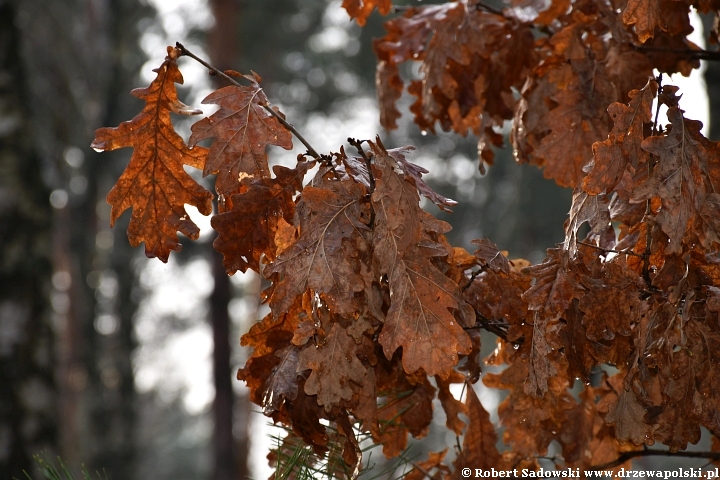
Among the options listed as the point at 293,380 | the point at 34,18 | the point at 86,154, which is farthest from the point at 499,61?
the point at 86,154

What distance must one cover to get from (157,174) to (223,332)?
7231mm

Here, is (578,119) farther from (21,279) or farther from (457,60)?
(21,279)

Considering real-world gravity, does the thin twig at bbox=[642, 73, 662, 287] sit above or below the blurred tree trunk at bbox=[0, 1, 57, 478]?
below

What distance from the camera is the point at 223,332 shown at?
8.55 m

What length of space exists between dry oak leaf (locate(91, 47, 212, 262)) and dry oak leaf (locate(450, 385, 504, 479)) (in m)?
0.89

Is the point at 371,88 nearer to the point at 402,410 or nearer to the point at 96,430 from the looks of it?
the point at 96,430

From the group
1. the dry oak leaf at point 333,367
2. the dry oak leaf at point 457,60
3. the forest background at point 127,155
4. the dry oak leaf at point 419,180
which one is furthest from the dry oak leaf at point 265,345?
the forest background at point 127,155

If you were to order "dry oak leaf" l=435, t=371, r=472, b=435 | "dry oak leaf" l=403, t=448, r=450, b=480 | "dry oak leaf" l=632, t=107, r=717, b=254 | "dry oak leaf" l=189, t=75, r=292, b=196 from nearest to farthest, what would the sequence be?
1. "dry oak leaf" l=632, t=107, r=717, b=254
2. "dry oak leaf" l=189, t=75, r=292, b=196
3. "dry oak leaf" l=435, t=371, r=472, b=435
4. "dry oak leaf" l=403, t=448, r=450, b=480

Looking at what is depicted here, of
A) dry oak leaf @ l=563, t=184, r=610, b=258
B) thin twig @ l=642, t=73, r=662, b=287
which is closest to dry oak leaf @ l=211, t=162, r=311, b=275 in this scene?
dry oak leaf @ l=563, t=184, r=610, b=258

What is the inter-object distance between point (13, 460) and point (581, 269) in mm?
2985

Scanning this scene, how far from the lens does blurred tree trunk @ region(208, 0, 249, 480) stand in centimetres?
829

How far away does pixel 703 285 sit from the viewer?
1.35 m

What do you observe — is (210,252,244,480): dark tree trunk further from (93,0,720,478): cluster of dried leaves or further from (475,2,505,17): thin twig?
(93,0,720,478): cluster of dried leaves

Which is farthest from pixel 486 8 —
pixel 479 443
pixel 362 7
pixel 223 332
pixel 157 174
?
pixel 223 332
